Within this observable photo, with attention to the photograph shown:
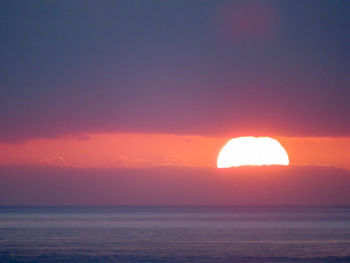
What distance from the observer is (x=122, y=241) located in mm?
81312

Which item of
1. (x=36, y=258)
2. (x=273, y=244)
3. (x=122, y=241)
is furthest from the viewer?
(x=122, y=241)

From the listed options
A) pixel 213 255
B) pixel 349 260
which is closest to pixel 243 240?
pixel 213 255

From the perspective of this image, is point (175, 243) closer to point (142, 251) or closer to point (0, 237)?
point (142, 251)

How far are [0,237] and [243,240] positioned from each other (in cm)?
3125

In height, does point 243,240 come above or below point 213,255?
above

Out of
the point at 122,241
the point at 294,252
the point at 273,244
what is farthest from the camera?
the point at 122,241

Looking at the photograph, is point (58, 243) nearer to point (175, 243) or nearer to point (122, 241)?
point (122, 241)

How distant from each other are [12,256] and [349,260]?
2961 cm

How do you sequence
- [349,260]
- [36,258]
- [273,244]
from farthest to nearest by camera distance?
[273,244]
[36,258]
[349,260]

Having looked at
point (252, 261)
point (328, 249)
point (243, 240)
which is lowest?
point (252, 261)

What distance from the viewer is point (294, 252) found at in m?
66.1

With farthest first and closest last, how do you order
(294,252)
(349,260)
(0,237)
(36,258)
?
1. (0,237)
2. (294,252)
3. (36,258)
4. (349,260)

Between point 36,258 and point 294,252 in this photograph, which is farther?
point 294,252

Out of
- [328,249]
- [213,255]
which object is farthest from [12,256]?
[328,249]
